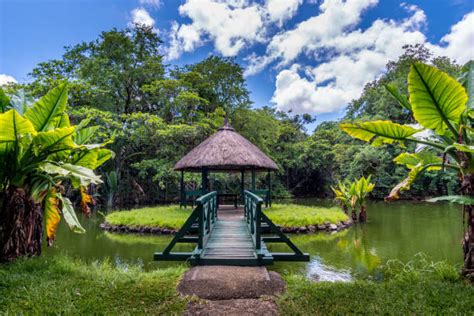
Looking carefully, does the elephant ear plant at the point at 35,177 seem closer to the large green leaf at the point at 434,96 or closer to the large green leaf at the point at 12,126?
the large green leaf at the point at 12,126

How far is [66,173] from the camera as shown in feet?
10.7

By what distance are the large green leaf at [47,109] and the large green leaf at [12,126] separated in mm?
454

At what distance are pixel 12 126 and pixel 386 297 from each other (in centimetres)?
407

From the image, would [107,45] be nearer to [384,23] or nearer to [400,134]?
[384,23]

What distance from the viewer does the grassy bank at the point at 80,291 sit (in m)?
2.54

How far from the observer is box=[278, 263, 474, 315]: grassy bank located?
2.51 meters

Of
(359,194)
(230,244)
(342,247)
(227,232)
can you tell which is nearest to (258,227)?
(230,244)

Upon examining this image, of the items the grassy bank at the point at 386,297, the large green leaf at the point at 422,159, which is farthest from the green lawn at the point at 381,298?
the large green leaf at the point at 422,159

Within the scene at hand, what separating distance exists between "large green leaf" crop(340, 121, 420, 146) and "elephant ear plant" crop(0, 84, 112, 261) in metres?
3.01

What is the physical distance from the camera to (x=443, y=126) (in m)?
3.24

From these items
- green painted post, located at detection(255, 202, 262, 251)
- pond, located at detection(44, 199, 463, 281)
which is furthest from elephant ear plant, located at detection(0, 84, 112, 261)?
green painted post, located at detection(255, 202, 262, 251)

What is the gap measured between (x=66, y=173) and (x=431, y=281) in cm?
414

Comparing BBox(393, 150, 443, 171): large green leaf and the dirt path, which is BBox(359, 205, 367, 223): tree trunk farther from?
the dirt path

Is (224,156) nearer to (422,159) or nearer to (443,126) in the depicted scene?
(422,159)
